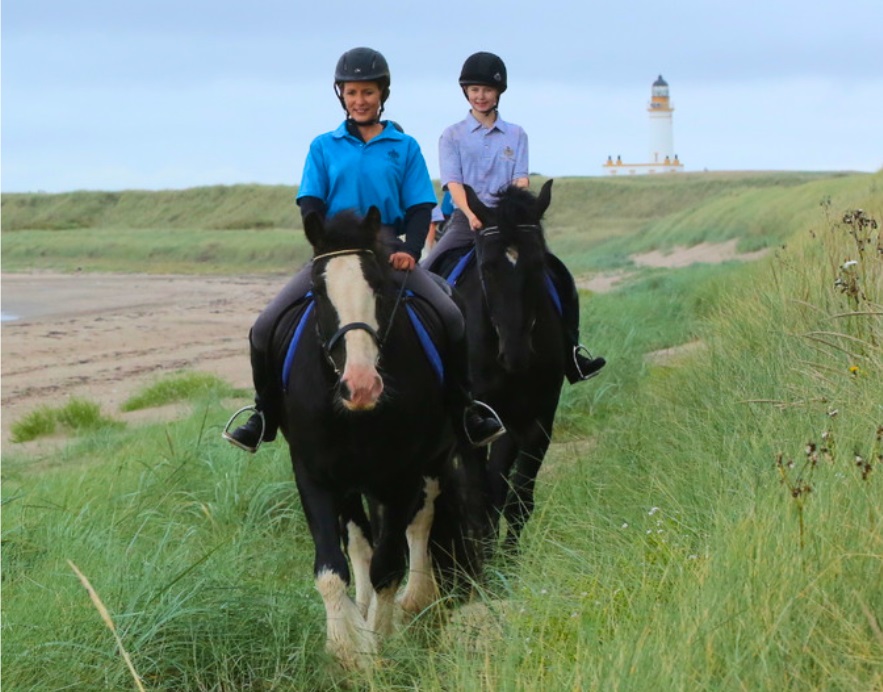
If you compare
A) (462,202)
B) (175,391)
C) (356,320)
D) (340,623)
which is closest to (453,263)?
(462,202)

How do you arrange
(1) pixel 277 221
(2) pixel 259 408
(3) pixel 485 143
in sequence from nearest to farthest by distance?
(2) pixel 259 408
(3) pixel 485 143
(1) pixel 277 221

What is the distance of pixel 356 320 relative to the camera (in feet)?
18.5

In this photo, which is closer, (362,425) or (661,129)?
(362,425)

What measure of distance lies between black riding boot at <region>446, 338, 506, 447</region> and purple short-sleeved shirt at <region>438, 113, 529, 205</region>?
8.15 ft

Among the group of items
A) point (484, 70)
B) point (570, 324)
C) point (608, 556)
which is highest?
point (484, 70)

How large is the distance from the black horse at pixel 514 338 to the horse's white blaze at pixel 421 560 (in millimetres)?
934

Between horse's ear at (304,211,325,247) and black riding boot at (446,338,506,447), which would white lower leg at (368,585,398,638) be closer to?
black riding boot at (446,338,506,447)

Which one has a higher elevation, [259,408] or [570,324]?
[570,324]

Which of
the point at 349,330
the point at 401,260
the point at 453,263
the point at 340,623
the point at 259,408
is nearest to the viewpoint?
the point at 349,330

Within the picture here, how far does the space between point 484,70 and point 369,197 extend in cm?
260

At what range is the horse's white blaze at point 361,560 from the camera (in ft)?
22.0

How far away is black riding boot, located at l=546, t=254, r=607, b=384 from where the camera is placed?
866cm

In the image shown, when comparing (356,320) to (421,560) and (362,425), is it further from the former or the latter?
(421,560)

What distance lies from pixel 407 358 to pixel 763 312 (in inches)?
180
